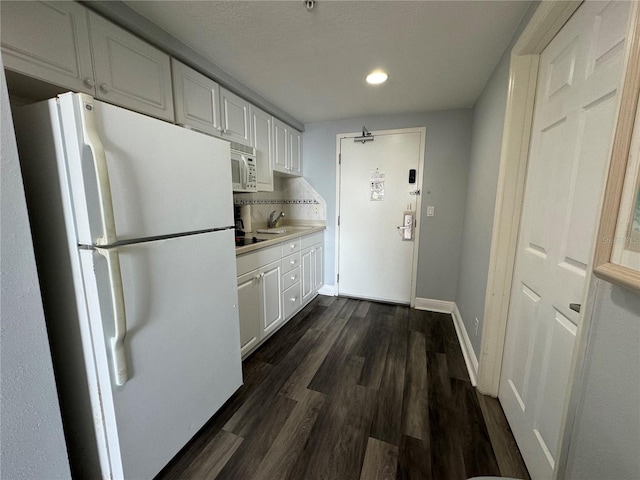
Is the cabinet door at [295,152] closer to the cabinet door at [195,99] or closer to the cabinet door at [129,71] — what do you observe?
the cabinet door at [195,99]

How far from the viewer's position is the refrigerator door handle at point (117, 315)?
0.85 m

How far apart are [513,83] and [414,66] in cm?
69

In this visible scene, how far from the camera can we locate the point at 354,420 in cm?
144

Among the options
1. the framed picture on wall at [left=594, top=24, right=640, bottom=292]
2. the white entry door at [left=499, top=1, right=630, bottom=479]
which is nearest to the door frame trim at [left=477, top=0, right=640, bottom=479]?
the white entry door at [left=499, top=1, right=630, bottom=479]

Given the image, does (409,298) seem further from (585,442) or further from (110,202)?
(110,202)

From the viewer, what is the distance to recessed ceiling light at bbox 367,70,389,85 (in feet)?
6.08

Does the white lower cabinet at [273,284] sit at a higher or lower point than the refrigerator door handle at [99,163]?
lower

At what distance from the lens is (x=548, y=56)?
1.17 meters

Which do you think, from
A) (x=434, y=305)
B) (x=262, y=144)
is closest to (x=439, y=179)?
(x=434, y=305)

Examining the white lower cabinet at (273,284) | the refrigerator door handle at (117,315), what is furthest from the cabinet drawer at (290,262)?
the refrigerator door handle at (117,315)

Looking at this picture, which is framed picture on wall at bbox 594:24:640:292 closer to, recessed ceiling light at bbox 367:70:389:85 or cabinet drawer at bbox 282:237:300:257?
recessed ceiling light at bbox 367:70:389:85

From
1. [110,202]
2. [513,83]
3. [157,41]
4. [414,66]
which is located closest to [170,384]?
[110,202]

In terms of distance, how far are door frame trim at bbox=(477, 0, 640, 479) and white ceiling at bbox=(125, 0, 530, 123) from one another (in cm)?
21

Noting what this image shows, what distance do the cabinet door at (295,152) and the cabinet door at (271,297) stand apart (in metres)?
1.33
